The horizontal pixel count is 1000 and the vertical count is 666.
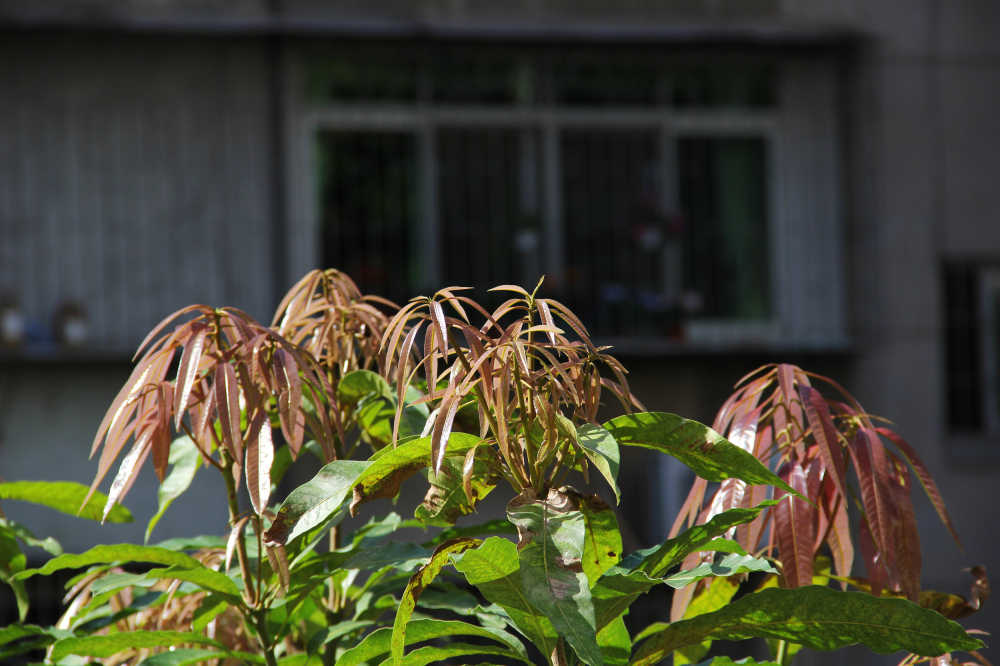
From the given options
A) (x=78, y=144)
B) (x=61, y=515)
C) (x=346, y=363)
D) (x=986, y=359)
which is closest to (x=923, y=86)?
(x=986, y=359)

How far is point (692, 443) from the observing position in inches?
42.0

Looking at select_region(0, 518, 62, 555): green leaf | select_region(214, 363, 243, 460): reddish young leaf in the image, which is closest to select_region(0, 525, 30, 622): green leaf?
select_region(0, 518, 62, 555): green leaf

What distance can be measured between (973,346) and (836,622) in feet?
22.3

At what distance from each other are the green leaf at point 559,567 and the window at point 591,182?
5.72 m

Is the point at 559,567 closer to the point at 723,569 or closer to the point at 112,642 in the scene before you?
the point at 723,569

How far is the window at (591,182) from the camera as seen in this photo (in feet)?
22.3

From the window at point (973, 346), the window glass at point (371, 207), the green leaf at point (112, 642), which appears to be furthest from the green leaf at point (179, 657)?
the window at point (973, 346)

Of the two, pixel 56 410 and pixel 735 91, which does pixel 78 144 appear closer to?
pixel 56 410

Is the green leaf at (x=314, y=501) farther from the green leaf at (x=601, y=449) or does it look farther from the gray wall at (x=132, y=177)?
the gray wall at (x=132, y=177)

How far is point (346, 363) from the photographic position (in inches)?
55.5

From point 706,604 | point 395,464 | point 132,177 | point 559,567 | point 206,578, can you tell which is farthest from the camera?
point 132,177

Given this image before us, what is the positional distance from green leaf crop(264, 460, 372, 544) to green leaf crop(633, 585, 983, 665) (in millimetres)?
365

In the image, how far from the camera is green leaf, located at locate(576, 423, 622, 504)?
96 centimetres

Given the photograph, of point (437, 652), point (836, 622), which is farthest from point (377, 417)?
point (836, 622)
